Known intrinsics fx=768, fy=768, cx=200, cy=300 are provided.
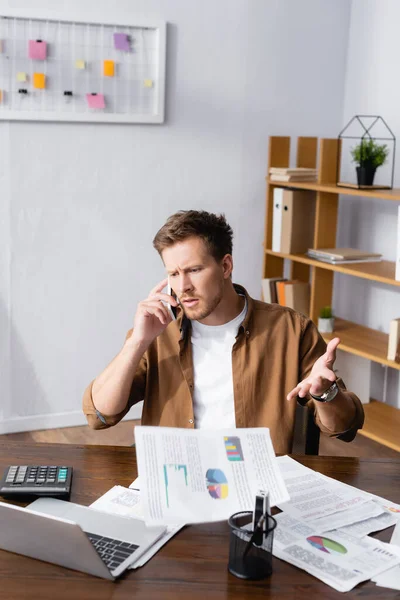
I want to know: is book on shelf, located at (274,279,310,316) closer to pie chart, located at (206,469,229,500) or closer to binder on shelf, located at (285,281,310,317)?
binder on shelf, located at (285,281,310,317)

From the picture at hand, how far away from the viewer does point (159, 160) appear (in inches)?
153

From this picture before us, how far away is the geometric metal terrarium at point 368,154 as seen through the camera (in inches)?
140

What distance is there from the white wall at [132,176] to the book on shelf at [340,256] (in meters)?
0.54

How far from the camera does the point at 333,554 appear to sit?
4.39 ft

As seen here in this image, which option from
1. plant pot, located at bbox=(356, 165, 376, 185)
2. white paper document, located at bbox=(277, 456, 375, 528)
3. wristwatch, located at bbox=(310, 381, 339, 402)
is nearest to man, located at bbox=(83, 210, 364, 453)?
wristwatch, located at bbox=(310, 381, 339, 402)

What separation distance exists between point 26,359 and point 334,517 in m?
2.57

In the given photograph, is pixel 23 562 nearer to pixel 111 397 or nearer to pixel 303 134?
pixel 111 397

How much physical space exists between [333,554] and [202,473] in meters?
0.27

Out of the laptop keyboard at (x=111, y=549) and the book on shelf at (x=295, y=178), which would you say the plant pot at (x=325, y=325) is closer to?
the book on shelf at (x=295, y=178)

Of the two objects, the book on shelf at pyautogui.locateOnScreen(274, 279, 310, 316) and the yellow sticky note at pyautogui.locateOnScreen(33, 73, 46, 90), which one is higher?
the yellow sticky note at pyautogui.locateOnScreen(33, 73, 46, 90)

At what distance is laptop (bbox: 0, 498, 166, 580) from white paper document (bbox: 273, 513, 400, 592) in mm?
233

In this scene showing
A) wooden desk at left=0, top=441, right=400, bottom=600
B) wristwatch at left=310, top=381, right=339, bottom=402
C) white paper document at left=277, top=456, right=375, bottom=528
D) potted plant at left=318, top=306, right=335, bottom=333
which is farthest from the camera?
potted plant at left=318, top=306, right=335, bottom=333

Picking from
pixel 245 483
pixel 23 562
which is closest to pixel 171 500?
pixel 245 483

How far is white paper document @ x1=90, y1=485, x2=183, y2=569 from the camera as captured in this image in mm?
1401
